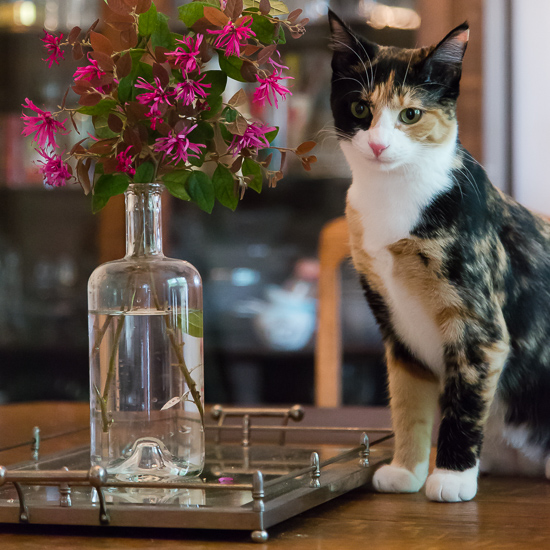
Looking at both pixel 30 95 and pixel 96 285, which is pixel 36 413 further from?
pixel 30 95

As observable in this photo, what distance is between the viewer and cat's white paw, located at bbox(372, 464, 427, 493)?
733mm

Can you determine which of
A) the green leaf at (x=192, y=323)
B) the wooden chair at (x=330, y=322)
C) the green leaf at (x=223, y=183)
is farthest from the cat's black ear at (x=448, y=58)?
the wooden chair at (x=330, y=322)

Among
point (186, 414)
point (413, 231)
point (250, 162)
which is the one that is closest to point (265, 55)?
point (250, 162)

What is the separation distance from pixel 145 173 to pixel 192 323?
15 centimetres

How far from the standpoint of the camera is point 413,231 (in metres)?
0.73

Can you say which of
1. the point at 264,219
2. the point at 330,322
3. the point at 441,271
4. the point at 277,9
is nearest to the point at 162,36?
the point at 277,9

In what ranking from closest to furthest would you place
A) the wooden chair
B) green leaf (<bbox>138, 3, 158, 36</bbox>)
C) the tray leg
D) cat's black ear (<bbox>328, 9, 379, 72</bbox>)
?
the tray leg, green leaf (<bbox>138, 3, 158, 36</bbox>), cat's black ear (<bbox>328, 9, 379, 72</bbox>), the wooden chair

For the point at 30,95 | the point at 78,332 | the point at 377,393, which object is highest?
the point at 30,95

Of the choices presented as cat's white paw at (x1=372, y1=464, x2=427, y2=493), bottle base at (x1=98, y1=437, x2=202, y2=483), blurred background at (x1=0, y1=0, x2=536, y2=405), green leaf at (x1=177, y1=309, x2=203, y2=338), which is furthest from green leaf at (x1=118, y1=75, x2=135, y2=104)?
blurred background at (x1=0, y1=0, x2=536, y2=405)

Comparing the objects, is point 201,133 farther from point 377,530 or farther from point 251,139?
point 377,530

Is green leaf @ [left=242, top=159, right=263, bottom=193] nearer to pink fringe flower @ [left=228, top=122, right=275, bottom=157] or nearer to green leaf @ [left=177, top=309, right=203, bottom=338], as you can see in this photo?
pink fringe flower @ [left=228, top=122, right=275, bottom=157]

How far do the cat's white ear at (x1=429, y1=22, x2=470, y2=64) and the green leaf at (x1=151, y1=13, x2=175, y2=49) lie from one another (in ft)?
0.83

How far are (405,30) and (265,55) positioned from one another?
1.38 meters

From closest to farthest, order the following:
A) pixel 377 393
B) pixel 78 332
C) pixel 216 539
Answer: pixel 216 539 → pixel 377 393 → pixel 78 332
